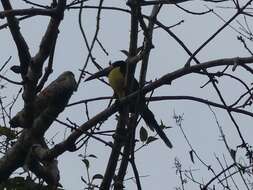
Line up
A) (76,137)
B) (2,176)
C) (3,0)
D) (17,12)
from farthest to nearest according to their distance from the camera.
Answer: (2,176)
(76,137)
(3,0)
(17,12)

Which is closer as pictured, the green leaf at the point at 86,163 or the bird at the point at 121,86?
the green leaf at the point at 86,163

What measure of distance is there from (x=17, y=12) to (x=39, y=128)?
65 centimetres

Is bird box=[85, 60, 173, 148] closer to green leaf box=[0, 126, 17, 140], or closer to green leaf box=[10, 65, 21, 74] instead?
green leaf box=[10, 65, 21, 74]

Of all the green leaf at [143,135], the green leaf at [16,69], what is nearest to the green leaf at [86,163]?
the green leaf at [143,135]

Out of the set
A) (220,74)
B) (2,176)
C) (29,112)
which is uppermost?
(220,74)

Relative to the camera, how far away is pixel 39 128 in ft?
8.23

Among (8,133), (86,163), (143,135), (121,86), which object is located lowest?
(86,163)

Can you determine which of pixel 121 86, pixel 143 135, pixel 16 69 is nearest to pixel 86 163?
pixel 143 135

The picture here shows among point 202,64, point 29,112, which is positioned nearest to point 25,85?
point 29,112

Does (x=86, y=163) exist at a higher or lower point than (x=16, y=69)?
lower

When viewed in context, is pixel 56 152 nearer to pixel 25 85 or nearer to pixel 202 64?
pixel 25 85

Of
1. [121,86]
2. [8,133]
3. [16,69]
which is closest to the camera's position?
[16,69]

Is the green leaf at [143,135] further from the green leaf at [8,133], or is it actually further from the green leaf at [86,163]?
the green leaf at [8,133]

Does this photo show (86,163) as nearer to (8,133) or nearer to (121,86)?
(8,133)
